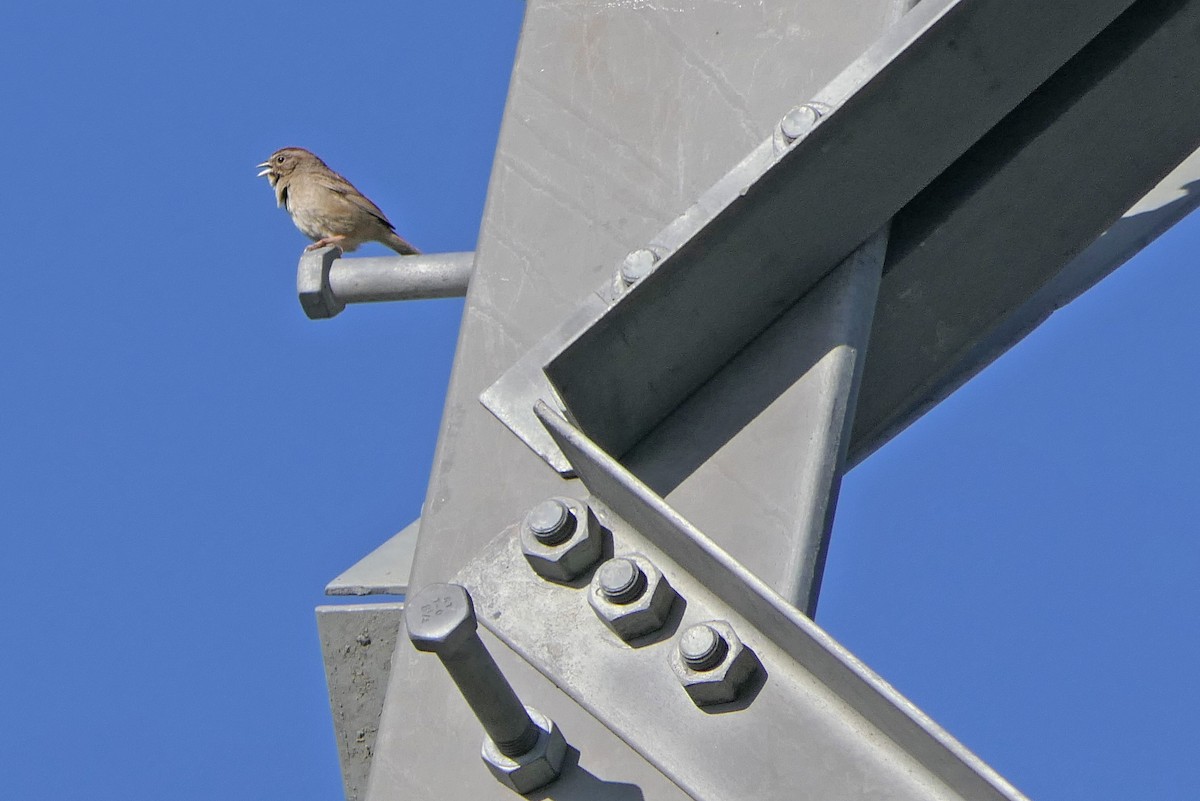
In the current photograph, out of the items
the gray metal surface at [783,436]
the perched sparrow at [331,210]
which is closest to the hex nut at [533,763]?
the gray metal surface at [783,436]

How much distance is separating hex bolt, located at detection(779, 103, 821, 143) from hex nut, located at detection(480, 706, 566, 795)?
647mm

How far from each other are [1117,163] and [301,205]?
9883 mm

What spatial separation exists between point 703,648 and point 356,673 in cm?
127

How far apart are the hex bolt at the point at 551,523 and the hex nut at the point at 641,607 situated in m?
0.05

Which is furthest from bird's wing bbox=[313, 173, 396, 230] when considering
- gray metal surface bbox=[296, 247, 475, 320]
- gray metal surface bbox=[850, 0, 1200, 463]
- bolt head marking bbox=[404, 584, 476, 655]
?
bolt head marking bbox=[404, 584, 476, 655]

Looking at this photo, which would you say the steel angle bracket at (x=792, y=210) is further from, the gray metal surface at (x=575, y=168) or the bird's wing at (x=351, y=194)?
the bird's wing at (x=351, y=194)

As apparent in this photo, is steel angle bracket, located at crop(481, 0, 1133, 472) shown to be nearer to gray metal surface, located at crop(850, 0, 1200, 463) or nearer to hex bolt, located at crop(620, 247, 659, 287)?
hex bolt, located at crop(620, 247, 659, 287)

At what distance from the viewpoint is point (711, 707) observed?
160 cm

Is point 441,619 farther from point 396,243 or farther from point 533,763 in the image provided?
point 396,243

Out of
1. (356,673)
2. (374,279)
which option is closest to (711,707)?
(356,673)

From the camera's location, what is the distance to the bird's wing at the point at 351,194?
37.7 ft

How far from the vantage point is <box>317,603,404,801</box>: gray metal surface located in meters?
2.67

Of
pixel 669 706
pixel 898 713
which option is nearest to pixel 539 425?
pixel 669 706

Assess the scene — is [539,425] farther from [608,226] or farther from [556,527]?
[608,226]
